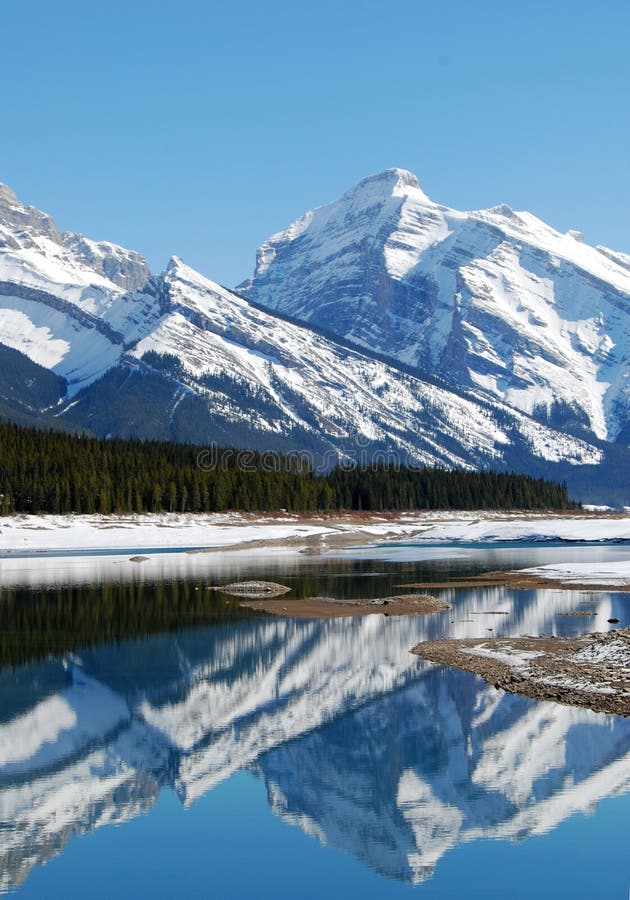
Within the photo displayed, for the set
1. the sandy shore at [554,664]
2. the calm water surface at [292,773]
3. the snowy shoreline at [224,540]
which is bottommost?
the calm water surface at [292,773]

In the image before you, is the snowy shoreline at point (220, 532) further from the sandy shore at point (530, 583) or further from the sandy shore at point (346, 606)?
the sandy shore at point (346, 606)

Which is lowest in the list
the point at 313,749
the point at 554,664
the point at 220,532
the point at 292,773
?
the point at 292,773

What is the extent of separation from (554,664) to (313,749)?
1342 centimetres

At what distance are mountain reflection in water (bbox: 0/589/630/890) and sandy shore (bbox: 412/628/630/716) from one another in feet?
3.55

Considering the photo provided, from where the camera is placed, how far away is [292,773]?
99.7ft

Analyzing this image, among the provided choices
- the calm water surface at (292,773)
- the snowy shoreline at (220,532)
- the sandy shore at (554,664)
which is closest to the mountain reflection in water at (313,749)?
the calm water surface at (292,773)

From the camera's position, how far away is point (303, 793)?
28.7 m

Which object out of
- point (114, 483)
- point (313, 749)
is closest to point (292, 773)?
point (313, 749)

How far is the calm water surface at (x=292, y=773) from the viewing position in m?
23.9

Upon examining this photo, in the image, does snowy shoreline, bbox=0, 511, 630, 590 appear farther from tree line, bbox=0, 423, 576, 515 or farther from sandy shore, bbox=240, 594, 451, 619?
sandy shore, bbox=240, 594, 451, 619

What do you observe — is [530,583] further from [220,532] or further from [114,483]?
[114,483]

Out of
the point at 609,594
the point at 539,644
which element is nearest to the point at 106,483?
the point at 609,594

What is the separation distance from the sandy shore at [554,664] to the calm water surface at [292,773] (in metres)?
1.03

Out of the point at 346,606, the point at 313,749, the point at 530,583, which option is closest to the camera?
the point at 313,749
